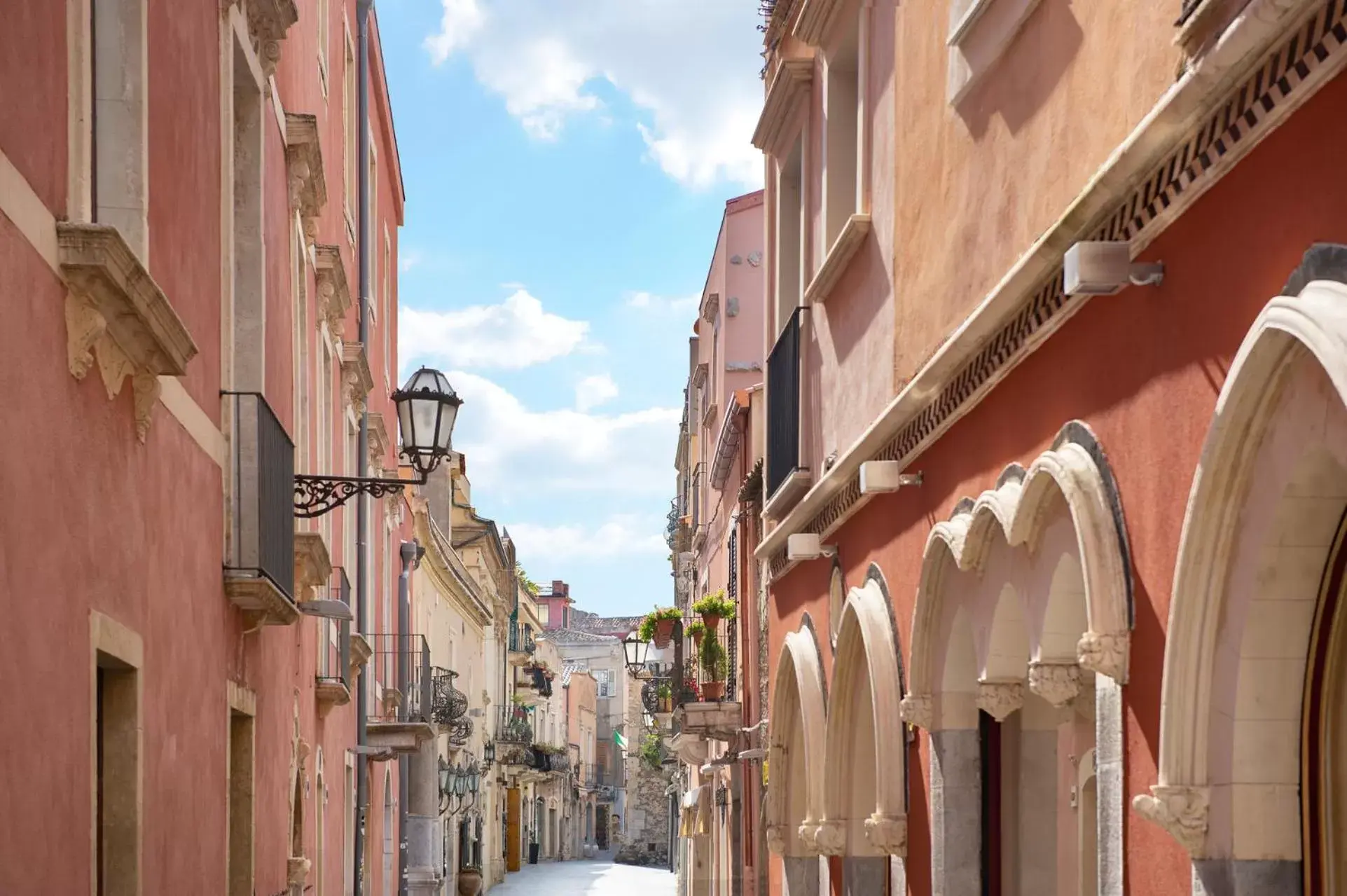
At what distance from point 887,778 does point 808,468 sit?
3373 mm

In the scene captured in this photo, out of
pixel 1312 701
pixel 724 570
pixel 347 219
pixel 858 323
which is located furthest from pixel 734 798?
pixel 1312 701

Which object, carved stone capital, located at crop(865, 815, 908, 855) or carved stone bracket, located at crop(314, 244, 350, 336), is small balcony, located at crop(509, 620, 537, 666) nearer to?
carved stone bracket, located at crop(314, 244, 350, 336)

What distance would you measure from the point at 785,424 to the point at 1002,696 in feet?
20.2

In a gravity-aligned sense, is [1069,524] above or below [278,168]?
below

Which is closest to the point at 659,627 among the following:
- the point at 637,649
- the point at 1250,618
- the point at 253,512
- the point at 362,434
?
the point at 637,649

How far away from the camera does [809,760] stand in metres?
12.7

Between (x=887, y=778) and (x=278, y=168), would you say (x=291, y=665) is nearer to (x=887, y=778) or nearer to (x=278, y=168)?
(x=278, y=168)

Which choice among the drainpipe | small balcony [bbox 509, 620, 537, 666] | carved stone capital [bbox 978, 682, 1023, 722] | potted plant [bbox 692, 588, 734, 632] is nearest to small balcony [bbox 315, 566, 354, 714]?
the drainpipe

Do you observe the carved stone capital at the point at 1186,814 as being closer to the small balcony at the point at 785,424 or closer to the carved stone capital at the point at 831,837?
the carved stone capital at the point at 831,837

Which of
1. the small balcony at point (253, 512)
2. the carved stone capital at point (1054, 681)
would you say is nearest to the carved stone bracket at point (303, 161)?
the small balcony at point (253, 512)

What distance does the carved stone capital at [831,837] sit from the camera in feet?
38.0

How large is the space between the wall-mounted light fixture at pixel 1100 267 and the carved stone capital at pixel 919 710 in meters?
3.60

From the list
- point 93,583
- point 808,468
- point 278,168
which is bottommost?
point 93,583

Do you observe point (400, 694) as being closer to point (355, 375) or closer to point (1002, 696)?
point (355, 375)
